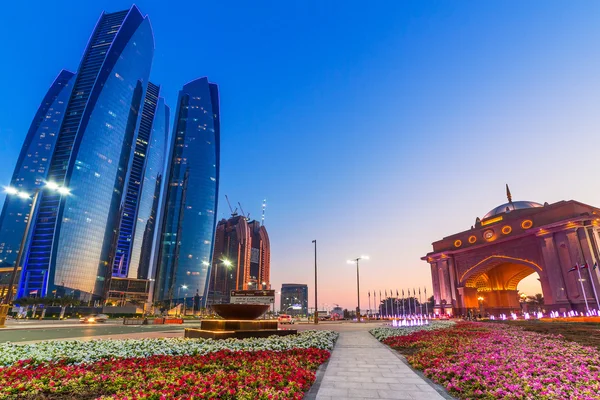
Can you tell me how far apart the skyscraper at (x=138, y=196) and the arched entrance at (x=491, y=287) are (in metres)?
157

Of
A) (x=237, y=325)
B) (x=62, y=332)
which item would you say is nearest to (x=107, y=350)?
(x=237, y=325)

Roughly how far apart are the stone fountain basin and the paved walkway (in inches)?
254

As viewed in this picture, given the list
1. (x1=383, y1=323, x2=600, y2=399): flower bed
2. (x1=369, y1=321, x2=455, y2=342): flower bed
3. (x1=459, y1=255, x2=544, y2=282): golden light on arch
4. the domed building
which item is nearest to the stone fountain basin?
(x1=369, y1=321, x2=455, y2=342): flower bed

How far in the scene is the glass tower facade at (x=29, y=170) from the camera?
151625mm

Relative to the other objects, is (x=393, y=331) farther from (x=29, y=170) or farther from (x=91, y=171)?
(x=29, y=170)

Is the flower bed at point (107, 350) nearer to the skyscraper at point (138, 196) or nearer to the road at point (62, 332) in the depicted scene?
the road at point (62, 332)

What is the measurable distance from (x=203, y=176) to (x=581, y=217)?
163 meters

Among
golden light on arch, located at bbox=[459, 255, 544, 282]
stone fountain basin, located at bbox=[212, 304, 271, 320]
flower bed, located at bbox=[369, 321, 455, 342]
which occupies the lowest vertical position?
flower bed, located at bbox=[369, 321, 455, 342]

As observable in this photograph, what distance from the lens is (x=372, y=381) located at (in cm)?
706

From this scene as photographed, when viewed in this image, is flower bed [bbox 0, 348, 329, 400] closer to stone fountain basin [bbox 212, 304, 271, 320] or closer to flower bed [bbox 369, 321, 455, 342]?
stone fountain basin [bbox 212, 304, 271, 320]

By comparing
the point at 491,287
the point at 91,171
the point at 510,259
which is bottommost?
the point at 491,287

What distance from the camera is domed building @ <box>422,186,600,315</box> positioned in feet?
132

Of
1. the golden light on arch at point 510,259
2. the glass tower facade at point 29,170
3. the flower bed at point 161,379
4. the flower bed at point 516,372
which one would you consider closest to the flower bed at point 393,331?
the flower bed at point 516,372

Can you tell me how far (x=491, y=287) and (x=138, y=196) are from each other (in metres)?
178
